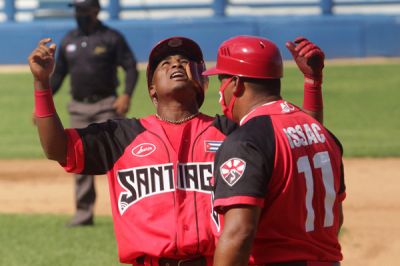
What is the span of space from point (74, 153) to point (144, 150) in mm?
354

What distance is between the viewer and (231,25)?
1013 inches

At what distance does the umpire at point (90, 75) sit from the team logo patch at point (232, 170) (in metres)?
5.95

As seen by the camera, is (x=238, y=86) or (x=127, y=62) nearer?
(x=238, y=86)

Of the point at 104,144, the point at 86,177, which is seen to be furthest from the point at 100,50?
the point at 104,144

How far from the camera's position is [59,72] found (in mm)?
10016

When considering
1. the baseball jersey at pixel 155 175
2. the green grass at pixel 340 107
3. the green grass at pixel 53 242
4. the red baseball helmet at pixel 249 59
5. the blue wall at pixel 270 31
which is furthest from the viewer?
the blue wall at pixel 270 31

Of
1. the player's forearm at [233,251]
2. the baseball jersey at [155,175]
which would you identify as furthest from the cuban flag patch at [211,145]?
the player's forearm at [233,251]

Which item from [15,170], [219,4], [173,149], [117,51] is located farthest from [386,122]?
[173,149]

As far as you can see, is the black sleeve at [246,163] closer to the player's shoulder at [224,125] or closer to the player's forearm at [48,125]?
the player's shoulder at [224,125]

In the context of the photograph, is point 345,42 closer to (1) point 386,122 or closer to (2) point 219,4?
(2) point 219,4

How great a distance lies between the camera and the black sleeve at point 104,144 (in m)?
4.86

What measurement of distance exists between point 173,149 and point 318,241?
104cm

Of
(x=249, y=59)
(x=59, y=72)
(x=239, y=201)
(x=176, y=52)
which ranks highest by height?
(x=249, y=59)

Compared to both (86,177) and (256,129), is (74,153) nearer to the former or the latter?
(256,129)
